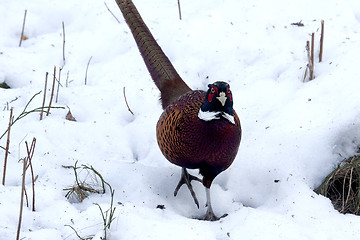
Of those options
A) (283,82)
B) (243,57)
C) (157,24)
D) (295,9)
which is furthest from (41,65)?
(295,9)

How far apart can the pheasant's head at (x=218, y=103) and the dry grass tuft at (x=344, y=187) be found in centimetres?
77

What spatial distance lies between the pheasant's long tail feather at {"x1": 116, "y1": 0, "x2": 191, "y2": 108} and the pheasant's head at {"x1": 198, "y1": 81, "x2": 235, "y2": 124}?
735 millimetres

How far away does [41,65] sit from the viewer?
14.2 ft

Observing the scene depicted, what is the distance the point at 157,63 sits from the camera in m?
3.54

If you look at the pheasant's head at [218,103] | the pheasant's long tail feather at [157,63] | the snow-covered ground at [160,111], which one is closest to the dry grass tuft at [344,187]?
the snow-covered ground at [160,111]

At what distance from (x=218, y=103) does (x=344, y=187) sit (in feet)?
3.32

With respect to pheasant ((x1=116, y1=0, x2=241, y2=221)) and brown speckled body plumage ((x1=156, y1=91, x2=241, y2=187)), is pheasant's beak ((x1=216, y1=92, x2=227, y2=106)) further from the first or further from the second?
brown speckled body plumage ((x1=156, y1=91, x2=241, y2=187))

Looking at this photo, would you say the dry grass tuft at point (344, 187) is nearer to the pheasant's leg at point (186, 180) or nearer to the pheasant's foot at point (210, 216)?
the pheasant's foot at point (210, 216)

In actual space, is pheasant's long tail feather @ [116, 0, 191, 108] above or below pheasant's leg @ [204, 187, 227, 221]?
above

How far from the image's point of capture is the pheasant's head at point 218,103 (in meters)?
2.59

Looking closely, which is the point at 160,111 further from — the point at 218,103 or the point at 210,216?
the point at 218,103

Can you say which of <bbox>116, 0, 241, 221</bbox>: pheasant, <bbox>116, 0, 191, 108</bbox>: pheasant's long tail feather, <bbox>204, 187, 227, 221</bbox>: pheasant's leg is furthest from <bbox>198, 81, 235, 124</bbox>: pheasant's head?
<bbox>116, 0, 191, 108</bbox>: pheasant's long tail feather

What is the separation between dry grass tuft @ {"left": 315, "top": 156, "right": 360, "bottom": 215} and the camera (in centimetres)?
290

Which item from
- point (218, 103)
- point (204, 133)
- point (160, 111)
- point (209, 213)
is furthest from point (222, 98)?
point (160, 111)
